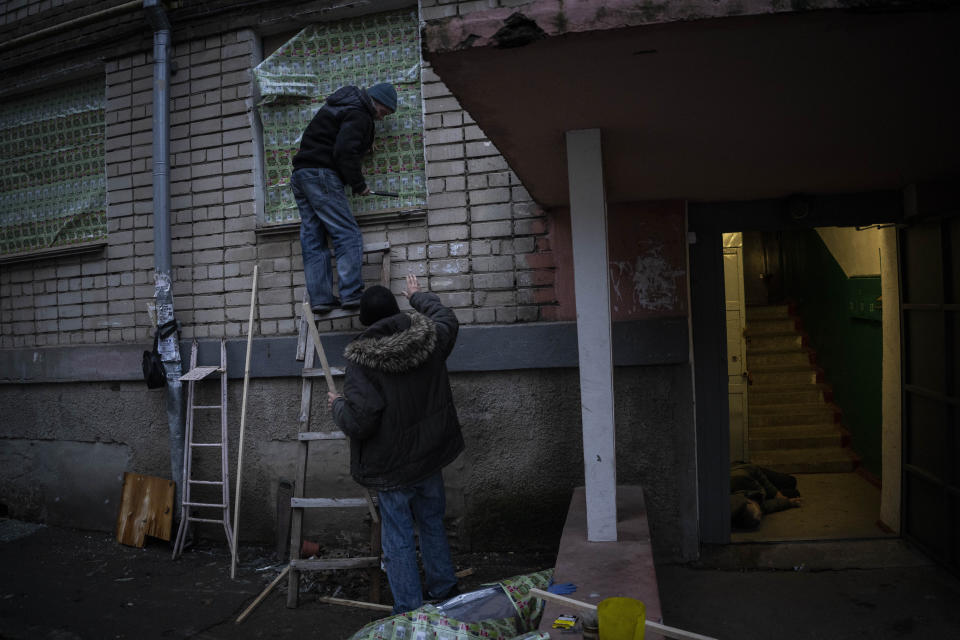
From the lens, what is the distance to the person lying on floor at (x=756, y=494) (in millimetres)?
5105

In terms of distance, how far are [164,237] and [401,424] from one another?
9.71 feet

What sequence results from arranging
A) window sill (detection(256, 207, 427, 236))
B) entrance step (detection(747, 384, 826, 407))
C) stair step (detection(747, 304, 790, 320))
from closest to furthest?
window sill (detection(256, 207, 427, 236)) < entrance step (detection(747, 384, 826, 407)) < stair step (detection(747, 304, 790, 320))

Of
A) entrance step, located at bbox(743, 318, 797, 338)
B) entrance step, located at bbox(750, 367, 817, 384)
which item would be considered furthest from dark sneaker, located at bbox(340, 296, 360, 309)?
entrance step, located at bbox(743, 318, 797, 338)

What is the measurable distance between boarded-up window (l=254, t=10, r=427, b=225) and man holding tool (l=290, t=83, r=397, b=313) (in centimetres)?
25

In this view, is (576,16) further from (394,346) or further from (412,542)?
(412,542)

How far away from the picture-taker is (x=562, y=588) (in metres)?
2.63

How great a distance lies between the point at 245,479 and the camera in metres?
5.30

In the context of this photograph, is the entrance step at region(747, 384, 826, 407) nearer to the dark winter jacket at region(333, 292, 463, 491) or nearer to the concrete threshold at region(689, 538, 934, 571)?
the concrete threshold at region(689, 538, 934, 571)

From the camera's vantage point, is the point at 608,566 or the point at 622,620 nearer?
the point at 622,620

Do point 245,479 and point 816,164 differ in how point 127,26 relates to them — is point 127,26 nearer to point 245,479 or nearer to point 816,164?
point 245,479

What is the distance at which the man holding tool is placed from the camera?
471 cm

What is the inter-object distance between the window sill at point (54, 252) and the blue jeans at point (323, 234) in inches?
85.0

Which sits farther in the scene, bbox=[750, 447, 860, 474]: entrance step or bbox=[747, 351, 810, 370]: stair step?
bbox=[747, 351, 810, 370]: stair step

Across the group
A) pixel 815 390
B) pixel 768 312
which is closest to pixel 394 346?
pixel 815 390
